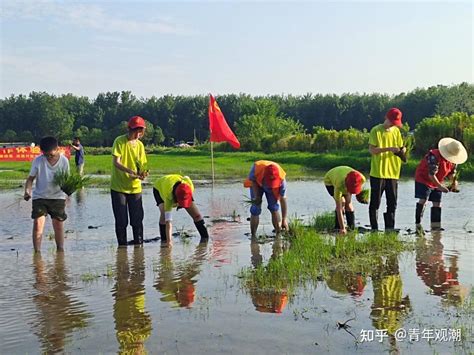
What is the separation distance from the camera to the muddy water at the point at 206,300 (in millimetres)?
4539

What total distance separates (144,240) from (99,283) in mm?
2891

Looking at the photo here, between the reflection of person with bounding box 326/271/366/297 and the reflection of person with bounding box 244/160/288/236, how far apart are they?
2.52 meters

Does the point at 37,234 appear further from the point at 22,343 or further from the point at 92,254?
the point at 22,343

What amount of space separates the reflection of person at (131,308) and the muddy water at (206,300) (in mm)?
10

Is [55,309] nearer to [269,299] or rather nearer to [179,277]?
[179,277]

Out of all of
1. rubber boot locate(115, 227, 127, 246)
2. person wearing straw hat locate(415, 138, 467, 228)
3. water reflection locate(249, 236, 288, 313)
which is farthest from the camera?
person wearing straw hat locate(415, 138, 467, 228)

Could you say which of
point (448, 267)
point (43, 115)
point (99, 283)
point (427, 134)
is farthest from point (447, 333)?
point (43, 115)

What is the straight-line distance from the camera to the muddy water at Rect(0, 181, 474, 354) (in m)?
4.54

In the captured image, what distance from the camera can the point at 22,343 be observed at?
4598mm

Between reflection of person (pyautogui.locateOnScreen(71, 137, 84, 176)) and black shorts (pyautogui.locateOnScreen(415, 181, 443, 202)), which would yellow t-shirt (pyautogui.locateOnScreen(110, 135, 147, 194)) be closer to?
black shorts (pyautogui.locateOnScreen(415, 181, 443, 202))

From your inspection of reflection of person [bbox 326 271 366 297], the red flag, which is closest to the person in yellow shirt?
reflection of person [bbox 326 271 366 297]

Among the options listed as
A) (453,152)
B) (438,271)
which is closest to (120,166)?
(438,271)

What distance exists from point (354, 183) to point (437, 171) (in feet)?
5.94

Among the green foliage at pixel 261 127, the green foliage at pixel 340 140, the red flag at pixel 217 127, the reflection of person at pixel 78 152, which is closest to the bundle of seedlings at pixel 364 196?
the red flag at pixel 217 127
